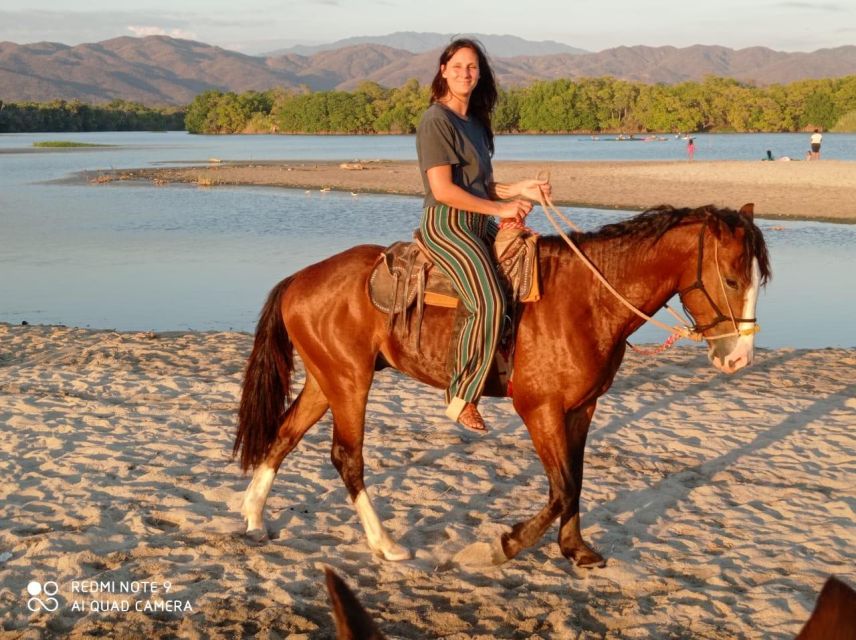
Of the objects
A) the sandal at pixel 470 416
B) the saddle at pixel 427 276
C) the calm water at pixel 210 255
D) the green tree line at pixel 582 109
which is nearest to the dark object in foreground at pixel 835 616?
the saddle at pixel 427 276

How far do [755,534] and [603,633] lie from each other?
1.63m

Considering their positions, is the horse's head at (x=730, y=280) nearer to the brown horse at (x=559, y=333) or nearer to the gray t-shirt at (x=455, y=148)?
the brown horse at (x=559, y=333)

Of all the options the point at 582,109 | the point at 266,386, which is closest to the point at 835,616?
the point at 266,386

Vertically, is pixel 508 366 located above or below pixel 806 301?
above

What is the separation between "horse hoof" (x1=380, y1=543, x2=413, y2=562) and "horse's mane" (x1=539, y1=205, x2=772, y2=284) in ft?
5.81

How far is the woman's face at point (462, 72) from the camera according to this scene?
5.08 meters

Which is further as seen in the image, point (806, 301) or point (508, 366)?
point (806, 301)

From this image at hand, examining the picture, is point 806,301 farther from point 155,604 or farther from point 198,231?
point 198,231

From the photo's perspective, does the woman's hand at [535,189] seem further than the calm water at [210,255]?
No

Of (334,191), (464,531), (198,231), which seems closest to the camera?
(464,531)

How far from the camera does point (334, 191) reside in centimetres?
3519

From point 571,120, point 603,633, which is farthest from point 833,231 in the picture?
point 571,120

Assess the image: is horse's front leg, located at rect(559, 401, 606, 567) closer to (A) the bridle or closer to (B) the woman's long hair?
(A) the bridle

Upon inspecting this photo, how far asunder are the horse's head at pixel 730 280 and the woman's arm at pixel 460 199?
91 centimetres
